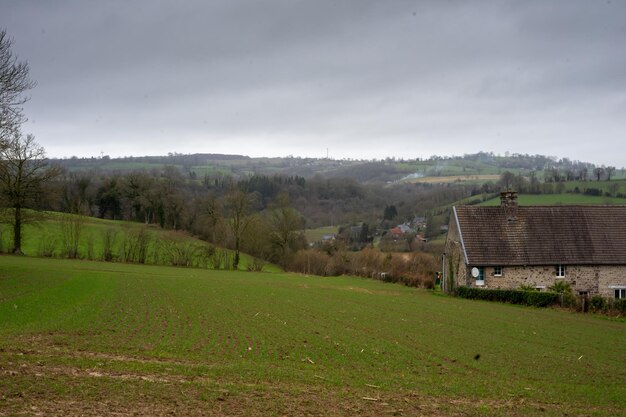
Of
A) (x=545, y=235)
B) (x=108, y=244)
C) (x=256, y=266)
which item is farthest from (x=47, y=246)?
(x=545, y=235)

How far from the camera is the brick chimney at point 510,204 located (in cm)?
4316

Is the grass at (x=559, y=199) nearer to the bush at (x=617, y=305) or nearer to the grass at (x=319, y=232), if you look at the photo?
the grass at (x=319, y=232)

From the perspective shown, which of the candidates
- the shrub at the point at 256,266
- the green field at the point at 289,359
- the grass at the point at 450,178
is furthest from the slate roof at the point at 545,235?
the grass at the point at 450,178

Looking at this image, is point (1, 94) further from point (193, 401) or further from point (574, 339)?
point (574, 339)

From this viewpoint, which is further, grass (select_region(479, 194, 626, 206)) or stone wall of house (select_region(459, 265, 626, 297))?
grass (select_region(479, 194, 626, 206))

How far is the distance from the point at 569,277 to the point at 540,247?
3027 mm

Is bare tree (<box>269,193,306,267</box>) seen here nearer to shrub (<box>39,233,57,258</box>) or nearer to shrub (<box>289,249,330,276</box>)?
shrub (<box>289,249,330,276</box>)

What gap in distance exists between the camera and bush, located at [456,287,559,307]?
3329 centimetres

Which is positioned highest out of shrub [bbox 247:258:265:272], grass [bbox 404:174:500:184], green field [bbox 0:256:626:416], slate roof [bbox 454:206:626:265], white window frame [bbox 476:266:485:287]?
grass [bbox 404:174:500:184]

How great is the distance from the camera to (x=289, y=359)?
603 inches

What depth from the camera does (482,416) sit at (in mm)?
10812

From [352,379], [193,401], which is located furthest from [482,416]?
[193,401]

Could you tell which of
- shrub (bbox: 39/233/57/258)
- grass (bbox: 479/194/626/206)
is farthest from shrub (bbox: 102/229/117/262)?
grass (bbox: 479/194/626/206)

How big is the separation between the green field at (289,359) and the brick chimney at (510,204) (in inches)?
593
